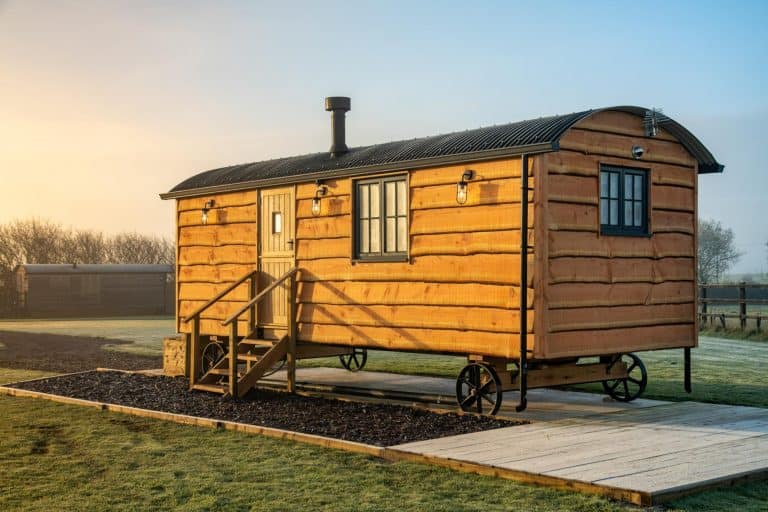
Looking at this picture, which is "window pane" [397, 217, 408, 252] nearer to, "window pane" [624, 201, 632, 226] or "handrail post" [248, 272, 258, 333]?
Result: "window pane" [624, 201, 632, 226]

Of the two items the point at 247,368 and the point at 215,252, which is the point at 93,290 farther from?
the point at 247,368

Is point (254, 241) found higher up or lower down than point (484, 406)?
higher up

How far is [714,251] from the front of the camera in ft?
228

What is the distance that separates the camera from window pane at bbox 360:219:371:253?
12734 millimetres

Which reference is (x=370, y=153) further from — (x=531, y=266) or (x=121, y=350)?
(x=121, y=350)

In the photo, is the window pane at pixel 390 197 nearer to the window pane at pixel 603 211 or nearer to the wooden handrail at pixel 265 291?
the wooden handrail at pixel 265 291

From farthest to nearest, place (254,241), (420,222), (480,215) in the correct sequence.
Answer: (254,241)
(420,222)
(480,215)

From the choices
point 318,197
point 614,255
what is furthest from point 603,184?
point 318,197

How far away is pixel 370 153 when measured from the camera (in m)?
13.2

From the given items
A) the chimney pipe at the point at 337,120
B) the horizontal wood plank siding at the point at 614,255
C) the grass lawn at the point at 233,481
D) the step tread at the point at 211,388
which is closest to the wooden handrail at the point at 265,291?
the step tread at the point at 211,388

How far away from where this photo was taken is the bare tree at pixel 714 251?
2664 inches

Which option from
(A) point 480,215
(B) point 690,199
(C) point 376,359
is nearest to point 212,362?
(C) point 376,359

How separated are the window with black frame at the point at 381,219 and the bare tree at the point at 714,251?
55.5 m

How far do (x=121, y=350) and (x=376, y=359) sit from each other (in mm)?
6497
